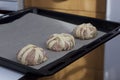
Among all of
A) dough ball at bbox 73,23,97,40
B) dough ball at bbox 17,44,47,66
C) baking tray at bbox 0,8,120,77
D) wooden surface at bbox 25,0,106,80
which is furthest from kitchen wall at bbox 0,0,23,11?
dough ball at bbox 17,44,47,66

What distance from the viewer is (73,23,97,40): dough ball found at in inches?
37.9

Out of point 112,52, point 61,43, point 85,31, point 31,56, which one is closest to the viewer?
point 31,56

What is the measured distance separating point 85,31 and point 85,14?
0.51m

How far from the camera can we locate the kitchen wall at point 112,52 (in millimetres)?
1412

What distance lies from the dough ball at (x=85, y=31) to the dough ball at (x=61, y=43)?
49 millimetres

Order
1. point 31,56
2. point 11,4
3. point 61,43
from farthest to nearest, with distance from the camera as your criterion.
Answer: point 11,4, point 61,43, point 31,56

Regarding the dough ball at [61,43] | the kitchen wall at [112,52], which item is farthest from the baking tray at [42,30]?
the kitchen wall at [112,52]

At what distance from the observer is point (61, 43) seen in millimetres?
902

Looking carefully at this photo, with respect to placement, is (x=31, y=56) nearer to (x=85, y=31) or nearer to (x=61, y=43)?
(x=61, y=43)

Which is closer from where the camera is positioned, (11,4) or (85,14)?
(85,14)

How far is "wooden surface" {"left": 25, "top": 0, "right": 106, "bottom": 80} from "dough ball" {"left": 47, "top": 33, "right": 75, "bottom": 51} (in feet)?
1.92

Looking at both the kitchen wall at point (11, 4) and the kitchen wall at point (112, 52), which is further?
the kitchen wall at point (11, 4)

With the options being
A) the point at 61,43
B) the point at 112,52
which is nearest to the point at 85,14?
the point at 112,52

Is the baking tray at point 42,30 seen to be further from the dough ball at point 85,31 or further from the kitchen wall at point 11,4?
the kitchen wall at point 11,4
